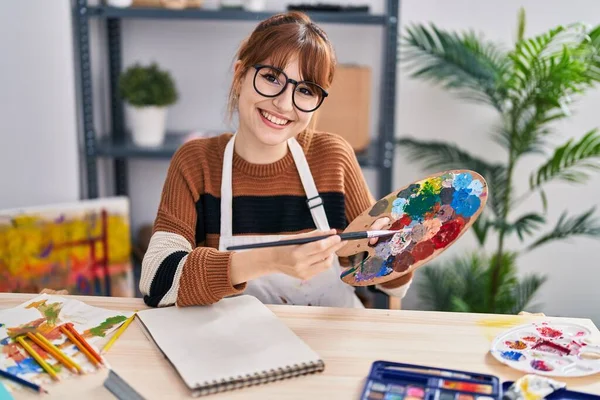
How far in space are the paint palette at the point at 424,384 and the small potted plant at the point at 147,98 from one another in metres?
1.77

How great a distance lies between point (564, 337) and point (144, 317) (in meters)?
0.73

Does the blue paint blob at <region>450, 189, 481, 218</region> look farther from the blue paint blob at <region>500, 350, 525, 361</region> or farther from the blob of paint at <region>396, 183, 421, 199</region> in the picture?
the blue paint blob at <region>500, 350, 525, 361</region>

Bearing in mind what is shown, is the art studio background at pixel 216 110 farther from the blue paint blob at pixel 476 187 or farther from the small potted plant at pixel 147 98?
the blue paint blob at pixel 476 187

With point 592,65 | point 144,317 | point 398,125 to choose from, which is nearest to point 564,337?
point 144,317

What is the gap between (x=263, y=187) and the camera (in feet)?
5.32

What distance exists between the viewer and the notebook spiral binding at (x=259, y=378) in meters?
1.06

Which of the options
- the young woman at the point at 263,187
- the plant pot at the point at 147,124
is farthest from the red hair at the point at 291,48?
the plant pot at the point at 147,124

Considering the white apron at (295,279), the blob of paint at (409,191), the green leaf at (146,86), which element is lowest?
the white apron at (295,279)

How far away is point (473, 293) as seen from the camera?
2621 mm

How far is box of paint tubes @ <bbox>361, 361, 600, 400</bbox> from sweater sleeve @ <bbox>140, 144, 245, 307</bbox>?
37cm

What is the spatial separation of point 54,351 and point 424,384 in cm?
58

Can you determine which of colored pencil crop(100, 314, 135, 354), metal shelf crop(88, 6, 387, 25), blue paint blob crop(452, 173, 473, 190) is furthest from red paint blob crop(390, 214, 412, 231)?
metal shelf crop(88, 6, 387, 25)

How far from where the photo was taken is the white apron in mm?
1594

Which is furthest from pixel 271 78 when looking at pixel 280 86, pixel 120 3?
pixel 120 3
